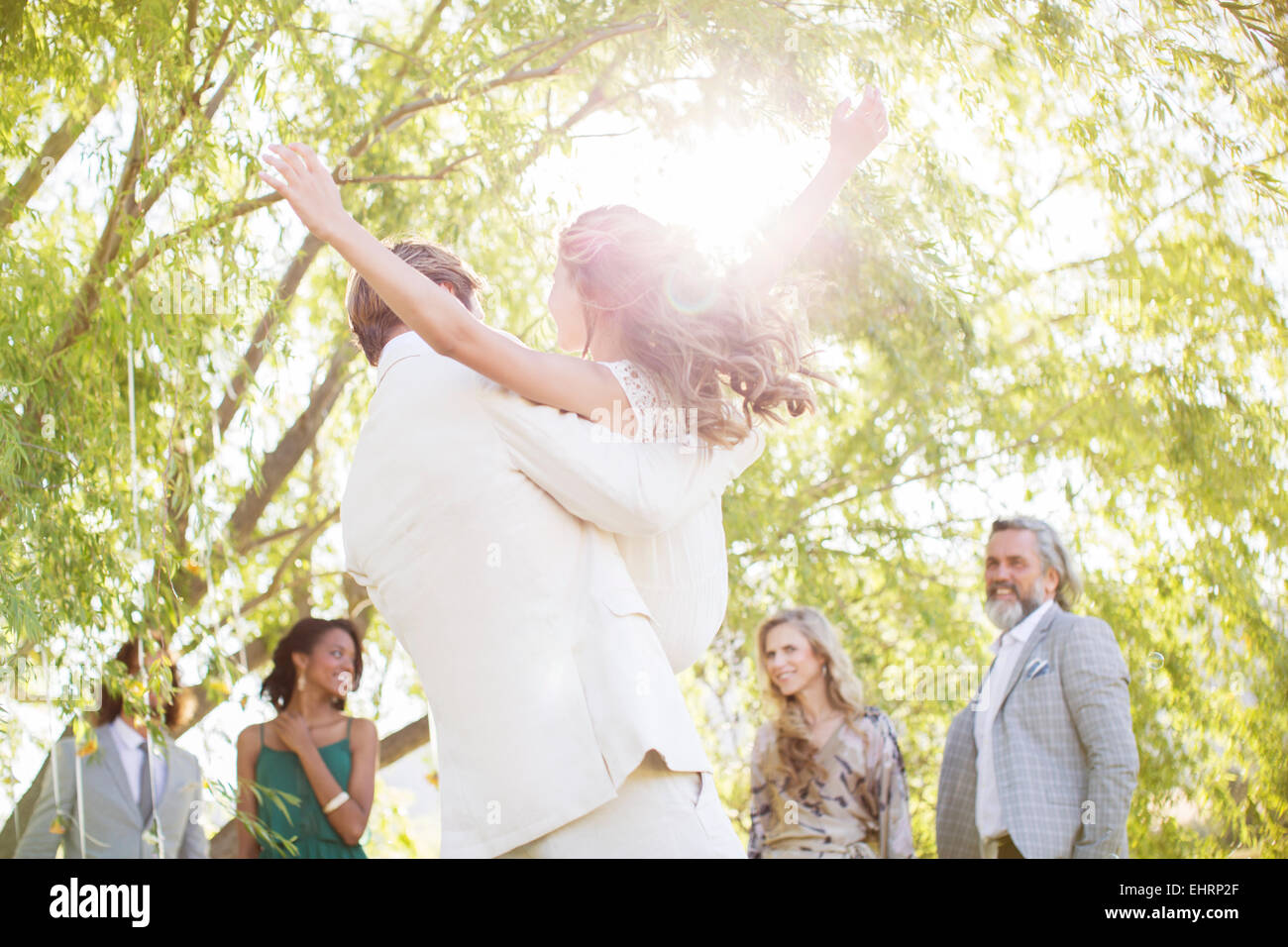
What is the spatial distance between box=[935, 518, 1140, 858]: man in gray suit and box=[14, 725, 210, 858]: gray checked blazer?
2.00 meters

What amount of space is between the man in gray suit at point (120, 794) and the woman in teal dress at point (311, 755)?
0.17 m

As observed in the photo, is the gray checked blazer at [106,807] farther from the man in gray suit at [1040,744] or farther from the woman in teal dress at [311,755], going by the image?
the man in gray suit at [1040,744]

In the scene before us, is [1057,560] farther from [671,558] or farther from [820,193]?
[671,558]

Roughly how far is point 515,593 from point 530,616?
0.08ft

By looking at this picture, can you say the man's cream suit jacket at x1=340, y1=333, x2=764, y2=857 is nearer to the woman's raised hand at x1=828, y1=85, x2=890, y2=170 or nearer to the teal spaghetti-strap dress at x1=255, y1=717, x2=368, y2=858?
the woman's raised hand at x1=828, y1=85, x2=890, y2=170

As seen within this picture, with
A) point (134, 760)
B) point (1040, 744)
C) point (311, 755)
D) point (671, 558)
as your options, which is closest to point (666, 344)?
point (671, 558)

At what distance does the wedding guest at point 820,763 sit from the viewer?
10.5 ft

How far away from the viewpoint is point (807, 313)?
390 cm

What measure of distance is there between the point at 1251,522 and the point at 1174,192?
139cm

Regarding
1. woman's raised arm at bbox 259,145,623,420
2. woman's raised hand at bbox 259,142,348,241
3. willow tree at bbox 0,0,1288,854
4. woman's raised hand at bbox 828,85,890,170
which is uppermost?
willow tree at bbox 0,0,1288,854

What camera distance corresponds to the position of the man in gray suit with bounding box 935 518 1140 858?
2.82 m

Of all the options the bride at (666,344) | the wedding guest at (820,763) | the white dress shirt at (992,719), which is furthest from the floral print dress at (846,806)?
the bride at (666,344)

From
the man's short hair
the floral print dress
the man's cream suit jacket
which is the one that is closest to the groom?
the man's cream suit jacket

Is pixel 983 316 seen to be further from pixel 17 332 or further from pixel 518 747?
pixel 518 747
